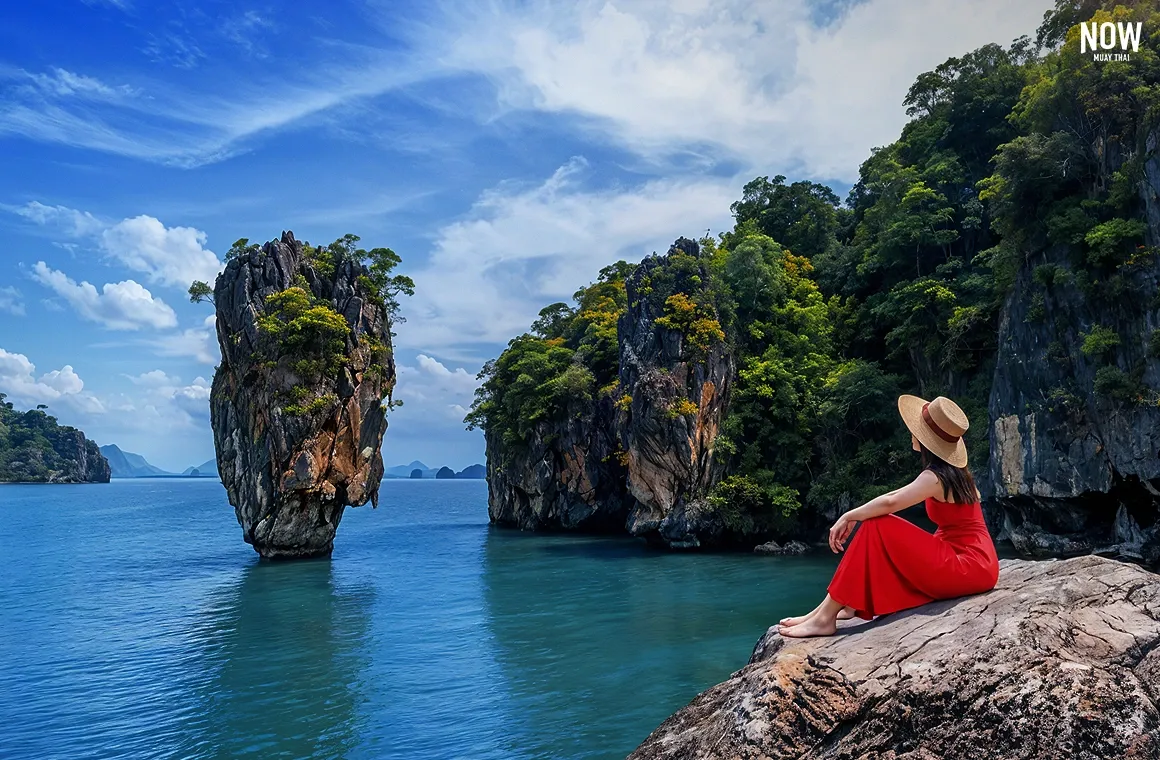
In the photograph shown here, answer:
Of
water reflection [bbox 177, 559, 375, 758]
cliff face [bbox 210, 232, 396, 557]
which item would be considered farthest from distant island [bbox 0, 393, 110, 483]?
water reflection [bbox 177, 559, 375, 758]

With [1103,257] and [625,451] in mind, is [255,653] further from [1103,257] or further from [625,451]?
[1103,257]

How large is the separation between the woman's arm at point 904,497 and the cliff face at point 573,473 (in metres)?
32.9

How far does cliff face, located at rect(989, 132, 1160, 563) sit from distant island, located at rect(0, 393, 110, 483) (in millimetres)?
123180

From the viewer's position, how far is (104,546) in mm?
36188

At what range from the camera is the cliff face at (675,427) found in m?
29.8

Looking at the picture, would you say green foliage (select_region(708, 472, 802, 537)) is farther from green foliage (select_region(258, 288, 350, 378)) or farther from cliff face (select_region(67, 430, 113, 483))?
cliff face (select_region(67, 430, 113, 483))

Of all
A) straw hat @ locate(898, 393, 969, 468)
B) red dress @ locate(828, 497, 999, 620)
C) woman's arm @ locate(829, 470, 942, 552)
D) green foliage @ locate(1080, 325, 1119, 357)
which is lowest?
red dress @ locate(828, 497, 999, 620)

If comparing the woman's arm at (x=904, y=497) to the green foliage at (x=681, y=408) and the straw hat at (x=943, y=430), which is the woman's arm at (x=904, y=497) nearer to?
the straw hat at (x=943, y=430)

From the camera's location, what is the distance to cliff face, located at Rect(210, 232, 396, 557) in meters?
26.6

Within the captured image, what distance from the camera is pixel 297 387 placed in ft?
87.2

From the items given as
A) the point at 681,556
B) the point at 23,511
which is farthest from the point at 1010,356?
the point at 23,511

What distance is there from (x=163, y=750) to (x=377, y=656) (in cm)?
514

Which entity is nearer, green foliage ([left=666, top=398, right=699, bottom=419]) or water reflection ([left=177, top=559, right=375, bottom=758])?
water reflection ([left=177, top=559, right=375, bottom=758])

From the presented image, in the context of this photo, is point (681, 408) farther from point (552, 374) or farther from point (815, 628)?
point (815, 628)
